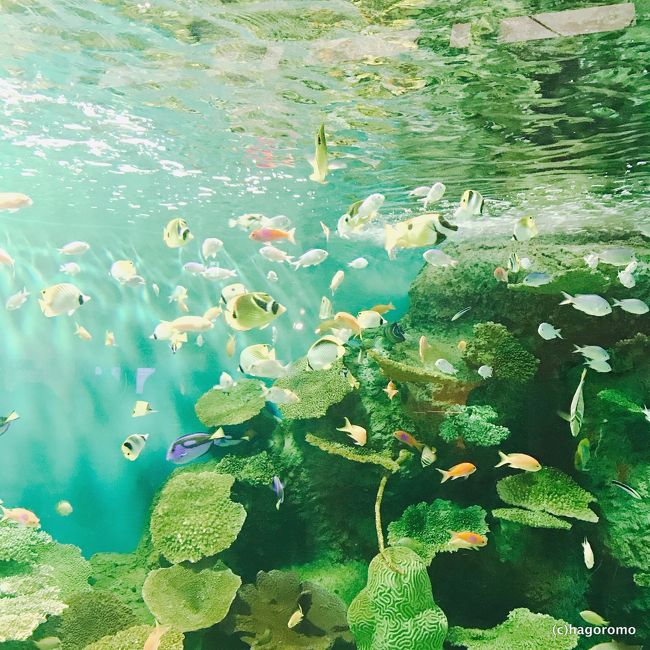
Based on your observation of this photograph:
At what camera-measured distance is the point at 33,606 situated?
5949mm

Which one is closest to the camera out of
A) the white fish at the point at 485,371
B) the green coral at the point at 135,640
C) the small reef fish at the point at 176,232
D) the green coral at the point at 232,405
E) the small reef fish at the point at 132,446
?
the green coral at the point at 135,640

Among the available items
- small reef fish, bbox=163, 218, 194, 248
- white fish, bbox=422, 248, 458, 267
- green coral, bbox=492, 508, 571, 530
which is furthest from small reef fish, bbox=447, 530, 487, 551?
small reef fish, bbox=163, 218, 194, 248

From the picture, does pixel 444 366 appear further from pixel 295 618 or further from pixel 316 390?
pixel 295 618

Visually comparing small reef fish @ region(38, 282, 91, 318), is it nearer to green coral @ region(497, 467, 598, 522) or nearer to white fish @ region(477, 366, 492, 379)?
white fish @ region(477, 366, 492, 379)

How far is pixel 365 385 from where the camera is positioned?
8.06 m

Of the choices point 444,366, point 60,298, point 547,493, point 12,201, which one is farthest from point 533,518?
point 12,201

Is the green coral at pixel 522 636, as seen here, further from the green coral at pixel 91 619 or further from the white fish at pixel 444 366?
the green coral at pixel 91 619

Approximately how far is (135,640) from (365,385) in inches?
200

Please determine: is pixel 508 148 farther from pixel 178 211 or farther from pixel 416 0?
pixel 178 211

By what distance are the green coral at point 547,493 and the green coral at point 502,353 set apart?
1.47m

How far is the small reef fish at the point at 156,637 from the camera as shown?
5.29 m

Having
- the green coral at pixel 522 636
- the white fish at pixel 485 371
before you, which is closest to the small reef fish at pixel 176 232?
the white fish at pixel 485 371

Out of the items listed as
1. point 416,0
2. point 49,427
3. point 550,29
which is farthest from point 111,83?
point 49,427

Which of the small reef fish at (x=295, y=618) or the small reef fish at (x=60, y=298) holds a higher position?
the small reef fish at (x=60, y=298)
